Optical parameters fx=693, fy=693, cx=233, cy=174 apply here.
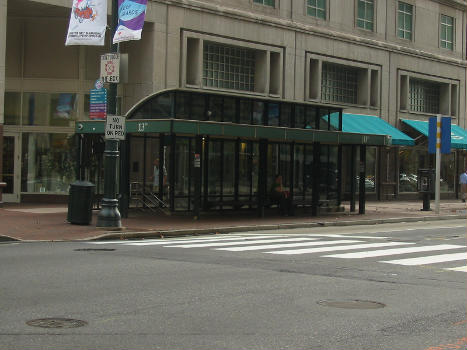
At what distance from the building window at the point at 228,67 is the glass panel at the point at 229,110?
7546mm

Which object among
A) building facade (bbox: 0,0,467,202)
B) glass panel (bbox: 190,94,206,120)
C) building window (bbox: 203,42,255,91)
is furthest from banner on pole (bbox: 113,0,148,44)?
building window (bbox: 203,42,255,91)

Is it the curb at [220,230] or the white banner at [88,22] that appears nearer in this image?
the curb at [220,230]

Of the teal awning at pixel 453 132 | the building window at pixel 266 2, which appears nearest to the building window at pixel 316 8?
the building window at pixel 266 2

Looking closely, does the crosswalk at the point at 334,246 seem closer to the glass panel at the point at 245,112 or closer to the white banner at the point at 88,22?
the white banner at the point at 88,22

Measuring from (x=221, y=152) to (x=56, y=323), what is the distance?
58.3 feet

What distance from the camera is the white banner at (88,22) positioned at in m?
18.8

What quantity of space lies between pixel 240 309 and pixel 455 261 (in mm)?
Result: 6575

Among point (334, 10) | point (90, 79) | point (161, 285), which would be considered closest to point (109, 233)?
point (161, 285)

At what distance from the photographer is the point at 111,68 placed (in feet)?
60.5

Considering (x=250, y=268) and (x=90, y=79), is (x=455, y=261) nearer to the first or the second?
(x=250, y=268)

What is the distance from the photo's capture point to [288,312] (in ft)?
27.2

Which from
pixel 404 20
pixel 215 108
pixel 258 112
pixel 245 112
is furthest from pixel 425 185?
pixel 404 20

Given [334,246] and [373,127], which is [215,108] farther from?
[373,127]

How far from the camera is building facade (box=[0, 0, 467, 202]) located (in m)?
28.5
